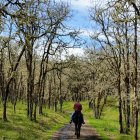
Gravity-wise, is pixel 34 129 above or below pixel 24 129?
below

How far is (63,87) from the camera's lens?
108 metres

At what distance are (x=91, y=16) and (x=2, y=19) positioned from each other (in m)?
21.4

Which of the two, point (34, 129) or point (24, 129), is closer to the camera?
point (24, 129)

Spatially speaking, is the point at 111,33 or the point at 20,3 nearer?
the point at 20,3

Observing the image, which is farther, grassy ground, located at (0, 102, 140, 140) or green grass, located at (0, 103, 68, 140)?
grassy ground, located at (0, 102, 140, 140)

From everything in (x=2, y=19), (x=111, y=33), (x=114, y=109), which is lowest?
(x=114, y=109)

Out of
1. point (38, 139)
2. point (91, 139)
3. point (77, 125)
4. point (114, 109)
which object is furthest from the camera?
point (114, 109)

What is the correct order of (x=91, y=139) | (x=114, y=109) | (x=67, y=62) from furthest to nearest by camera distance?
(x=114, y=109)
(x=67, y=62)
(x=91, y=139)

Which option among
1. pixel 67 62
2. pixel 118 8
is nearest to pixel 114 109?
pixel 67 62

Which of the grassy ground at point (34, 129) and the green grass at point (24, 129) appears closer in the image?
the green grass at point (24, 129)

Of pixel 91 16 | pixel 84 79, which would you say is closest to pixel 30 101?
pixel 91 16

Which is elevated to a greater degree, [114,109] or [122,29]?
[122,29]

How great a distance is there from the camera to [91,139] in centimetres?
2408

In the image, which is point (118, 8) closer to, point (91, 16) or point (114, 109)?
point (91, 16)
